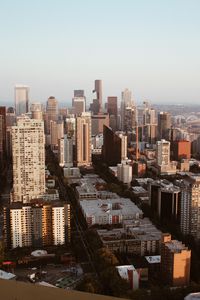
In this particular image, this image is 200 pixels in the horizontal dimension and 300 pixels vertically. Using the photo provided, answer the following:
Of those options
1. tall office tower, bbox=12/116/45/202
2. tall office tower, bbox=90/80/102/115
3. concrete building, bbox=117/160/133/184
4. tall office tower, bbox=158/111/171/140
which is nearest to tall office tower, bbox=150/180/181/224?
tall office tower, bbox=12/116/45/202

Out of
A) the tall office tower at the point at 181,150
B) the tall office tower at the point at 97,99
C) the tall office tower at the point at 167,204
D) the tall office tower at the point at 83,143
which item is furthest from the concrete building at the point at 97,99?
the tall office tower at the point at 167,204

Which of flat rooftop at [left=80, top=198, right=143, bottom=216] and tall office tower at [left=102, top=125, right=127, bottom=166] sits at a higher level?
tall office tower at [left=102, top=125, right=127, bottom=166]

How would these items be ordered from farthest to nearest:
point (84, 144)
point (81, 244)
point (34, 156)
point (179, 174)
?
point (84, 144) < point (179, 174) < point (34, 156) < point (81, 244)

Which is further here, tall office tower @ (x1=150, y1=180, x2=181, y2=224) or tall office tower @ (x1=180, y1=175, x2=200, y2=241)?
tall office tower @ (x1=150, y1=180, x2=181, y2=224)

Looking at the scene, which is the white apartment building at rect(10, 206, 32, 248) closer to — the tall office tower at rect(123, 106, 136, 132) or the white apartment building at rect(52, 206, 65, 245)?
the white apartment building at rect(52, 206, 65, 245)

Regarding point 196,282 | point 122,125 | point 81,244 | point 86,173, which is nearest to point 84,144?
point 86,173

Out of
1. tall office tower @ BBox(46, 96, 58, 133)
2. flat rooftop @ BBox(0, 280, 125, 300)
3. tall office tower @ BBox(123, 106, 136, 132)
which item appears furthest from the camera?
tall office tower @ BBox(46, 96, 58, 133)

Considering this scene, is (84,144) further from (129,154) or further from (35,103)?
(35,103)
